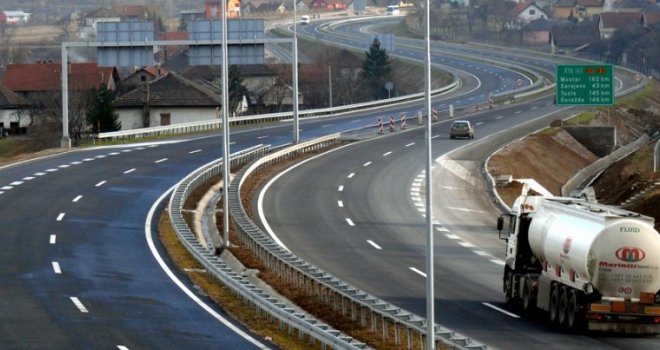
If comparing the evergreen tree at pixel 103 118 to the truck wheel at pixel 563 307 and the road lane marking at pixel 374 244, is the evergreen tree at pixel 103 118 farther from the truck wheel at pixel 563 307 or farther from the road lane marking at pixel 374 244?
the truck wheel at pixel 563 307

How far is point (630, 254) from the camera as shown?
28625mm

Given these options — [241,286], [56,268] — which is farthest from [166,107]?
[241,286]

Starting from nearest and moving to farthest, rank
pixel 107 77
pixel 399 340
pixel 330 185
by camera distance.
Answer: pixel 399 340 → pixel 330 185 → pixel 107 77

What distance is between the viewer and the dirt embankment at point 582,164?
63.4 m

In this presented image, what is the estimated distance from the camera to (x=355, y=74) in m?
150

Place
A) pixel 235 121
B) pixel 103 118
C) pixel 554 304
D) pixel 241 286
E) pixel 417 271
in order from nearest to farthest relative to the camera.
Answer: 1. pixel 554 304
2. pixel 241 286
3. pixel 417 271
4. pixel 103 118
5. pixel 235 121

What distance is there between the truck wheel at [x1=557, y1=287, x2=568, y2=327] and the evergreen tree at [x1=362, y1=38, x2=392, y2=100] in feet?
368

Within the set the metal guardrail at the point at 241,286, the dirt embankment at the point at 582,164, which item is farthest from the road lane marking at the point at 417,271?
the dirt embankment at the point at 582,164

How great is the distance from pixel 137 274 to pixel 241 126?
56.1 m

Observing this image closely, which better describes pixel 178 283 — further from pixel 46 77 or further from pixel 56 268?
pixel 46 77

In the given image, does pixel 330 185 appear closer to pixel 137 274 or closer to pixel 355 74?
pixel 137 274

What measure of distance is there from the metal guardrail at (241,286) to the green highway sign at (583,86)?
66.7ft

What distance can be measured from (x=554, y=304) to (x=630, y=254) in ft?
10.5

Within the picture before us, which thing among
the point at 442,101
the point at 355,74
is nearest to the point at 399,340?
the point at 442,101
